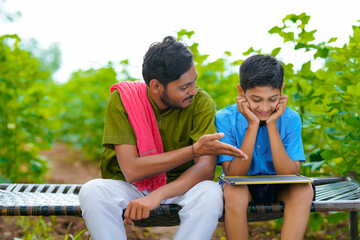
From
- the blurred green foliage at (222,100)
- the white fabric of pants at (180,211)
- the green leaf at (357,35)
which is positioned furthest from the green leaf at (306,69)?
the white fabric of pants at (180,211)

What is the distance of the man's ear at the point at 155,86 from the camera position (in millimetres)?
2500

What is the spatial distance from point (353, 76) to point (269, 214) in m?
1.17

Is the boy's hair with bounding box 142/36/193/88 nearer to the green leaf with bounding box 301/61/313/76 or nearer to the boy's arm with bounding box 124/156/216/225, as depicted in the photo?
the boy's arm with bounding box 124/156/216/225

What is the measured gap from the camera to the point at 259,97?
93.0 inches

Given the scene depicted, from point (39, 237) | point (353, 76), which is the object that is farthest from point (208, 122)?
point (39, 237)

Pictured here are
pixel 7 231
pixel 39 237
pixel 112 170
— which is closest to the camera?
pixel 112 170

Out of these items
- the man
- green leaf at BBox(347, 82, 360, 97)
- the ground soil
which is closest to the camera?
the man

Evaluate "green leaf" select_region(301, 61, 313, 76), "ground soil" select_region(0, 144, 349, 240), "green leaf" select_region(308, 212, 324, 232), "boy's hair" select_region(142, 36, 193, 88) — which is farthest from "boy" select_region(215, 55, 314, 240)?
"ground soil" select_region(0, 144, 349, 240)

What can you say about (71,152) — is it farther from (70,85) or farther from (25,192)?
(25,192)

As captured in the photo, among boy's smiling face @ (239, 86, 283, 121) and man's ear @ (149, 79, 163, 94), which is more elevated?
man's ear @ (149, 79, 163, 94)

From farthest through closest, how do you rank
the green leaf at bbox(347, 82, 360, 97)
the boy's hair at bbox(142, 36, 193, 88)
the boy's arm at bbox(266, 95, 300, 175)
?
the green leaf at bbox(347, 82, 360, 97), the boy's hair at bbox(142, 36, 193, 88), the boy's arm at bbox(266, 95, 300, 175)

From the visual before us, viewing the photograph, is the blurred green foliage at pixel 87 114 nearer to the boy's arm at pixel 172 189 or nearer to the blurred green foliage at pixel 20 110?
the blurred green foliage at pixel 20 110

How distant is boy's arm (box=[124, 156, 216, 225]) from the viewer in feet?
7.14

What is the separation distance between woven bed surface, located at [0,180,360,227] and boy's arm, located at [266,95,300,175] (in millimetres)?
207
